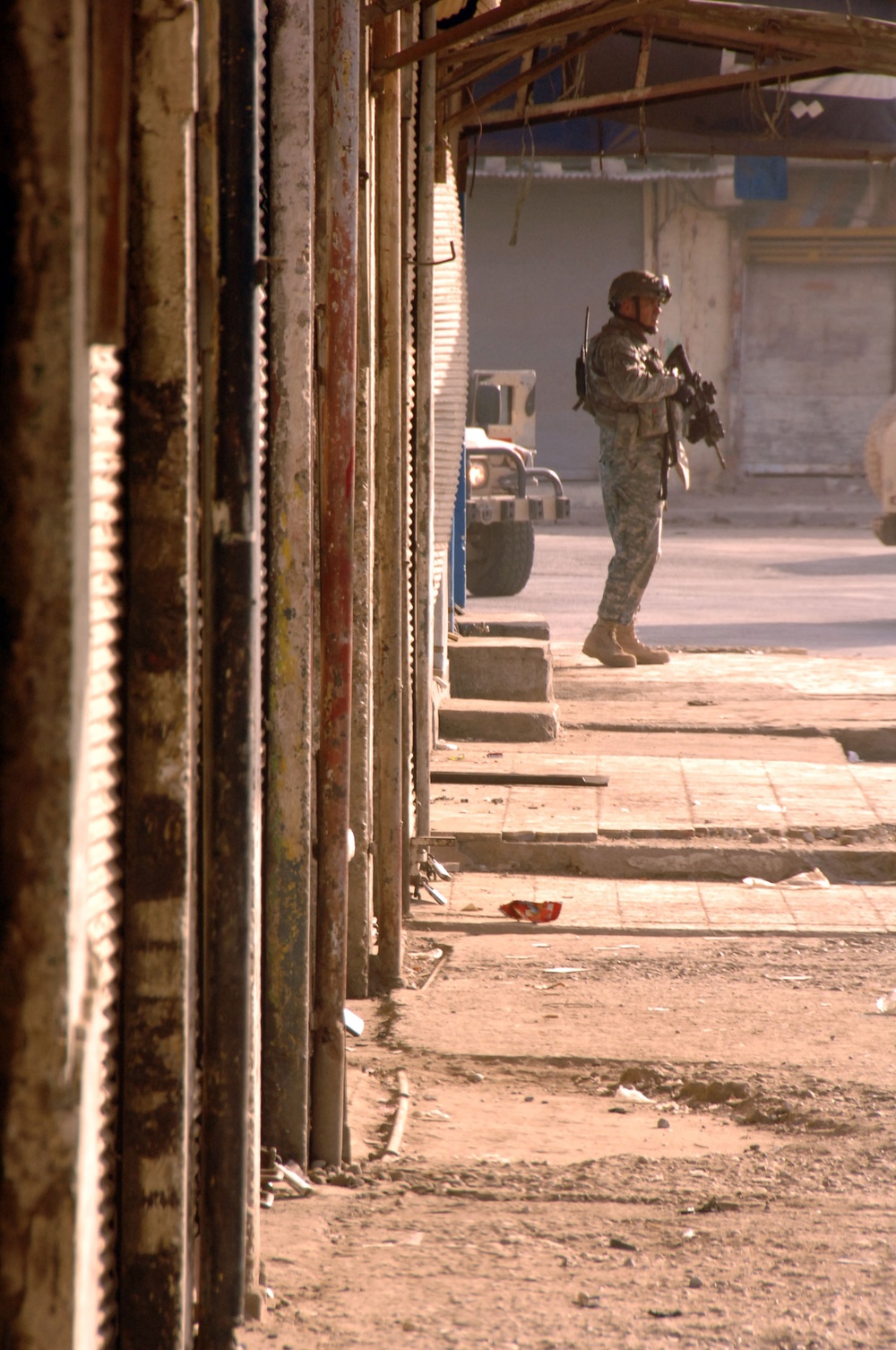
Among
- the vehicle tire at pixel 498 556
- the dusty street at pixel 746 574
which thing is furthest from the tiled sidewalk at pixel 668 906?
the vehicle tire at pixel 498 556

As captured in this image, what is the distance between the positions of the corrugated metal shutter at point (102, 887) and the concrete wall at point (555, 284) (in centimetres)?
2092

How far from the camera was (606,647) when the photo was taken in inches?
336

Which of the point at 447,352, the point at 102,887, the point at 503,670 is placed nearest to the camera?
the point at 102,887

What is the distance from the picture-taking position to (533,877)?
5.00 m

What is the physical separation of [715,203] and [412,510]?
61.8ft

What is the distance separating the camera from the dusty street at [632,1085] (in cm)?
227

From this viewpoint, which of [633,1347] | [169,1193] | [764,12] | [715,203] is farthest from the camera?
[715,203]

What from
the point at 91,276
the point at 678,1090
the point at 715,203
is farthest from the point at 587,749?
the point at 715,203

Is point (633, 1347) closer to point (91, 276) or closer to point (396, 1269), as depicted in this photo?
point (396, 1269)

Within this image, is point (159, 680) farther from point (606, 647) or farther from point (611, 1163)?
point (606, 647)

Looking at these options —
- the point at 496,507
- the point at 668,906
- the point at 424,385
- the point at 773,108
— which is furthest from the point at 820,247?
the point at 424,385

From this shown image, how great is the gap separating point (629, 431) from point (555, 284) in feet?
48.0

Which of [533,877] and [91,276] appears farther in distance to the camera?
[533,877]

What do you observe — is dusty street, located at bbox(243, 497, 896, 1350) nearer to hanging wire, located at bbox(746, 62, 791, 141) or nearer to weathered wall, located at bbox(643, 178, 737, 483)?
hanging wire, located at bbox(746, 62, 791, 141)
